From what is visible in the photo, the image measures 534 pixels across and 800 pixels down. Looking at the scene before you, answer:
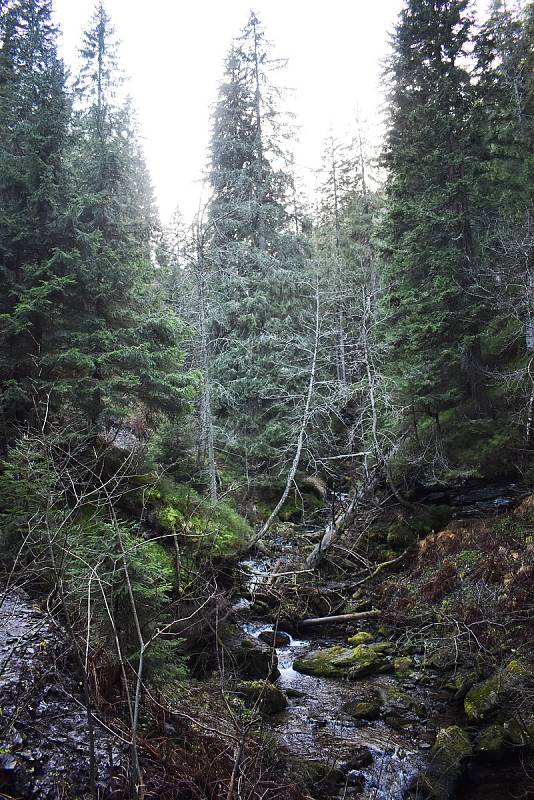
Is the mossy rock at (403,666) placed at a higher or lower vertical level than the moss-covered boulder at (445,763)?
lower

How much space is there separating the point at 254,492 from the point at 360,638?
7.59 meters

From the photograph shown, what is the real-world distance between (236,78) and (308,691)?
23452 millimetres

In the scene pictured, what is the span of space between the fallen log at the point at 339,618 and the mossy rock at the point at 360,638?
52 cm

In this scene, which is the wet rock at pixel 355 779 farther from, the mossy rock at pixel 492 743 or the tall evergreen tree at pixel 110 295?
the tall evergreen tree at pixel 110 295

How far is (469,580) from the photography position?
1025 centimetres

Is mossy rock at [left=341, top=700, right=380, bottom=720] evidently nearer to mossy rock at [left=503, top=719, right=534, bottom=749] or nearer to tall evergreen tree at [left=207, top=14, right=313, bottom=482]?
mossy rock at [left=503, top=719, right=534, bottom=749]

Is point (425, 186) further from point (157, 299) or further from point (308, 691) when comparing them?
point (308, 691)

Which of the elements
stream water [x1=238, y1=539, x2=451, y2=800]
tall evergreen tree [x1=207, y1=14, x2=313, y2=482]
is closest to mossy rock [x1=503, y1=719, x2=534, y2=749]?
stream water [x1=238, y1=539, x2=451, y2=800]

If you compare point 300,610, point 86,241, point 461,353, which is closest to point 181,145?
point 86,241

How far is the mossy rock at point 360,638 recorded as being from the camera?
9898 millimetres

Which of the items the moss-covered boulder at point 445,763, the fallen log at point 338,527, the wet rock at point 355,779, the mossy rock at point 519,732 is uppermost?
the fallen log at point 338,527

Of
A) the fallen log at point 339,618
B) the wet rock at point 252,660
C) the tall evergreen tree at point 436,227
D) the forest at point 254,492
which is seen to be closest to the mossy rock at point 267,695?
the forest at point 254,492

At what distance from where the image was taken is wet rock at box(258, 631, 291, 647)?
948 cm

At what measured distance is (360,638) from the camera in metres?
9.95
